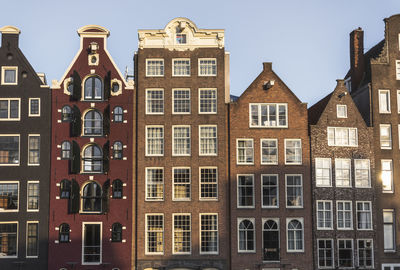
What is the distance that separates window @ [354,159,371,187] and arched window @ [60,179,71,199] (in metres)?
20.1

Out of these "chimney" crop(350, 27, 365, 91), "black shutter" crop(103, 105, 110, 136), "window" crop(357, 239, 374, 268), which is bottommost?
"window" crop(357, 239, 374, 268)

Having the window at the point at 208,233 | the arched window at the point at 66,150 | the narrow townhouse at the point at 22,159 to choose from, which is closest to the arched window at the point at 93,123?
the arched window at the point at 66,150

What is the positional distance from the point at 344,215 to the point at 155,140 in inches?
564

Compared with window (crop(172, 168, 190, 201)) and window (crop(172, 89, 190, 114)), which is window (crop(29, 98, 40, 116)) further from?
window (crop(172, 168, 190, 201))

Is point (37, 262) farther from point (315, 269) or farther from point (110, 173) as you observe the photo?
point (315, 269)

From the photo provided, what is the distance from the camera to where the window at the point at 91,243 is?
42.2 metres

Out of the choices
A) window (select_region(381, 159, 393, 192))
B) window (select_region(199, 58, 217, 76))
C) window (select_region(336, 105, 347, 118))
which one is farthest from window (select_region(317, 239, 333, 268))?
window (select_region(199, 58, 217, 76))

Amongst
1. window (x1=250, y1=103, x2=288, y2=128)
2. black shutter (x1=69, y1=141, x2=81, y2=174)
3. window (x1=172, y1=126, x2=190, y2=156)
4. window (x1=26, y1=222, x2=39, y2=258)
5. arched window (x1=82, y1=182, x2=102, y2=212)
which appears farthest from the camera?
window (x1=250, y1=103, x2=288, y2=128)

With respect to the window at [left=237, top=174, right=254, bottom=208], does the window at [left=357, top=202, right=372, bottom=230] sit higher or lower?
lower

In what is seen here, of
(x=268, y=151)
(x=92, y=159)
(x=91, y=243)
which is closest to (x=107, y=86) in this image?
(x=92, y=159)

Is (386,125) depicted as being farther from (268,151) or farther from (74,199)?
(74,199)

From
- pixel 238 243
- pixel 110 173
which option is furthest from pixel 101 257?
pixel 238 243

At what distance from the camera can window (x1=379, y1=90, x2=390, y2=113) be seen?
4591cm

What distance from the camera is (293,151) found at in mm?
44625
